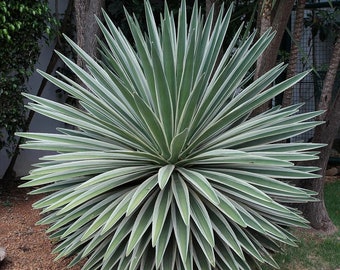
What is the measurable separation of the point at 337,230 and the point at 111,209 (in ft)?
9.06

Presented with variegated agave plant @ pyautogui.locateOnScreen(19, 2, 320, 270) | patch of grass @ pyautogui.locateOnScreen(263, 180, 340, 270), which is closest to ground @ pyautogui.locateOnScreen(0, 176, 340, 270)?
patch of grass @ pyautogui.locateOnScreen(263, 180, 340, 270)

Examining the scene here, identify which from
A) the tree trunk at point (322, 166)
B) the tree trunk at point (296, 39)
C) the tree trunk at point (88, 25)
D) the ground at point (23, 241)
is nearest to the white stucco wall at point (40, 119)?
the ground at point (23, 241)

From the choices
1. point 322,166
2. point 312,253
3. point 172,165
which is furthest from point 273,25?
point 312,253

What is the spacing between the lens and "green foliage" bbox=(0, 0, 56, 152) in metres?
4.62

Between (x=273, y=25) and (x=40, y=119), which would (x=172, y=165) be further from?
(x=40, y=119)

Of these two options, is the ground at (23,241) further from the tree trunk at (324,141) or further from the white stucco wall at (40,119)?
the tree trunk at (324,141)

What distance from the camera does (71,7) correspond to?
6.16 m

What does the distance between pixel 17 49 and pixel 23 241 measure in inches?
83.6

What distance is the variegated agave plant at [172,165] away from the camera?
2703mm

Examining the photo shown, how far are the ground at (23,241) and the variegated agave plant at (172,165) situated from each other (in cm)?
48

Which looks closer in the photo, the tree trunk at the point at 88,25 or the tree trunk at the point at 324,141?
the tree trunk at the point at 324,141

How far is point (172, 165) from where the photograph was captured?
2973 mm

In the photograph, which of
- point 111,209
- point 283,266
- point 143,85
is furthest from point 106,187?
point 283,266

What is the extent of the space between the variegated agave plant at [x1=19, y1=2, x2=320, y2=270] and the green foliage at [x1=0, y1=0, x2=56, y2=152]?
1638mm
